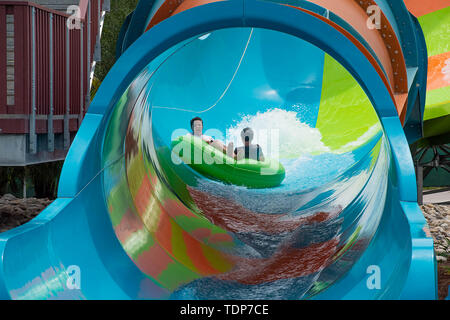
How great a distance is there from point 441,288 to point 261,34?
3389 millimetres

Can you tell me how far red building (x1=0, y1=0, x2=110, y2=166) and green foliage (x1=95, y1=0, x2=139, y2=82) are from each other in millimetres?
7515

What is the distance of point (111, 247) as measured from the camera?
322cm

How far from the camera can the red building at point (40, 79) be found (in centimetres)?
440

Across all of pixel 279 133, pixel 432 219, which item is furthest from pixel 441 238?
pixel 279 133

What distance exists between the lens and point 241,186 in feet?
17.1

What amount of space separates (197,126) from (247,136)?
523mm

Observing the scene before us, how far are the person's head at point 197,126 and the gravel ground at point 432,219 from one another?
1932 mm

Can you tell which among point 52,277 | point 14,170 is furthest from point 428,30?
point 14,170

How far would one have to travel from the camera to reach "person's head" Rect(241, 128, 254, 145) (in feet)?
18.4

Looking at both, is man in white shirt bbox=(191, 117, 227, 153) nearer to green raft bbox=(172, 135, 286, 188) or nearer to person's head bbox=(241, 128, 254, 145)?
green raft bbox=(172, 135, 286, 188)

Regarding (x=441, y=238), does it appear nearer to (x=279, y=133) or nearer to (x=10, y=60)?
(x=279, y=133)

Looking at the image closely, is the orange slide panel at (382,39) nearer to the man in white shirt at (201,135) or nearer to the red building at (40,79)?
the red building at (40,79)

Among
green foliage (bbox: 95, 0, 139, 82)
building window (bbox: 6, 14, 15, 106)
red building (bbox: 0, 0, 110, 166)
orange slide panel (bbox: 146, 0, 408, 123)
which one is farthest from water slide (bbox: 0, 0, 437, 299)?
green foliage (bbox: 95, 0, 139, 82)

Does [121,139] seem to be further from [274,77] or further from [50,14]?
[274,77]
